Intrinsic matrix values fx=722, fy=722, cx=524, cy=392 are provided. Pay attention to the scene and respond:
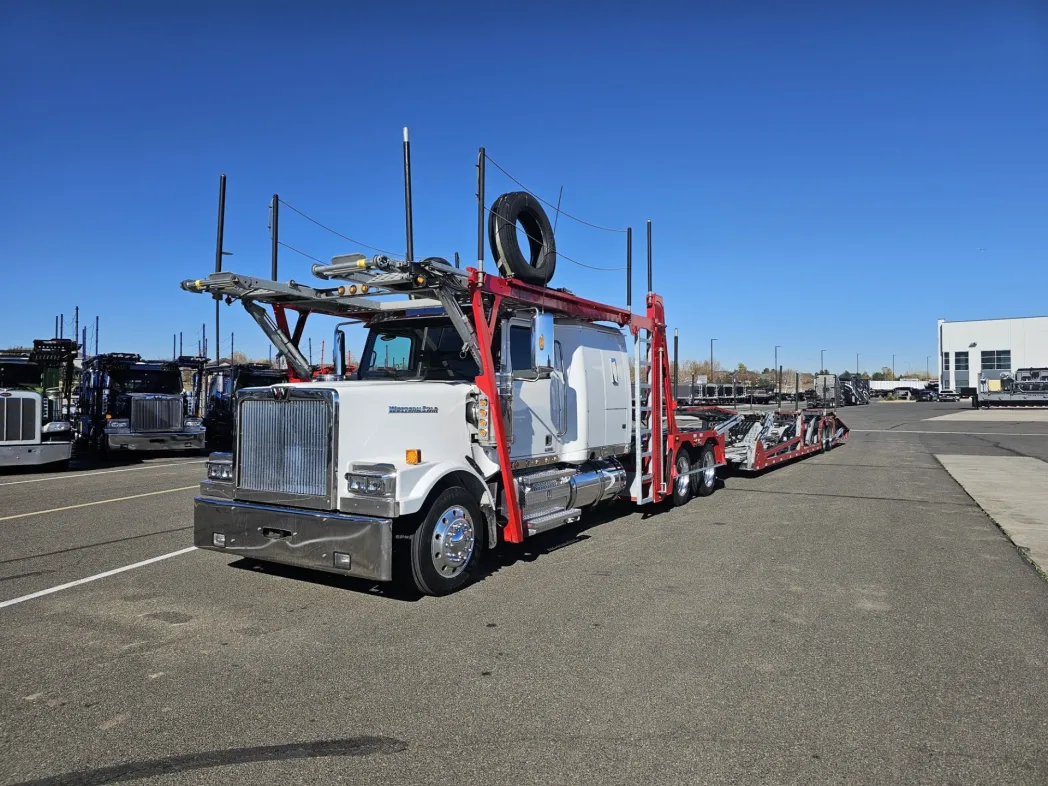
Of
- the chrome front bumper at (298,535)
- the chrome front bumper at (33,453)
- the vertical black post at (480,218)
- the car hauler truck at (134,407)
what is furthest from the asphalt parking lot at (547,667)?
the car hauler truck at (134,407)

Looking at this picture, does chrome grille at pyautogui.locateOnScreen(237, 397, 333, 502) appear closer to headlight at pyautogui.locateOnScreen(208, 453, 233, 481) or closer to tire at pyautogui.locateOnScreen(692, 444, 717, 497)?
headlight at pyautogui.locateOnScreen(208, 453, 233, 481)

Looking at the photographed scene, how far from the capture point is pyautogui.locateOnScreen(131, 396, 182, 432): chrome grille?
1655 cm

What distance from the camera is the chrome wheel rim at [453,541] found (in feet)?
18.0

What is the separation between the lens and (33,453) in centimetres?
1377

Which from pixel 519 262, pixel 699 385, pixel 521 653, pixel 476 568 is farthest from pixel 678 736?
pixel 699 385

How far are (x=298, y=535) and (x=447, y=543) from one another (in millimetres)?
1104

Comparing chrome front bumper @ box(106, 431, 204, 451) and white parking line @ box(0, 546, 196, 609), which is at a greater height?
chrome front bumper @ box(106, 431, 204, 451)

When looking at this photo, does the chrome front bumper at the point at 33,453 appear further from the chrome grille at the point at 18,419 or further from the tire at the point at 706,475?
the tire at the point at 706,475

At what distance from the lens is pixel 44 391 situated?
16.0 m

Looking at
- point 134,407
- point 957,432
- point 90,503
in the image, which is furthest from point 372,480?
point 957,432

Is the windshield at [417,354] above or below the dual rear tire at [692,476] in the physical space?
above

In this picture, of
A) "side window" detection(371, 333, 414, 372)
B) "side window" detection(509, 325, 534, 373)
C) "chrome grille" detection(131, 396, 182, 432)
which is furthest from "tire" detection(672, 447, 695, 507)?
"chrome grille" detection(131, 396, 182, 432)

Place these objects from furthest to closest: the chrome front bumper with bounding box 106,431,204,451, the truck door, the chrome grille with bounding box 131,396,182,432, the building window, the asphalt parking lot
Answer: the building window < the chrome grille with bounding box 131,396,182,432 < the chrome front bumper with bounding box 106,431,204,451 < the truck door < the asphalt parking lot

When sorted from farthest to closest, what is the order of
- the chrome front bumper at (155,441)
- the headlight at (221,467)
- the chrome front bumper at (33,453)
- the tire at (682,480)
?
1. the chrome front bumper at (155,441)
2. the chrome front bumper at (33,453)
3. the tire at (682,480)
4. the headlight at (221,467)
